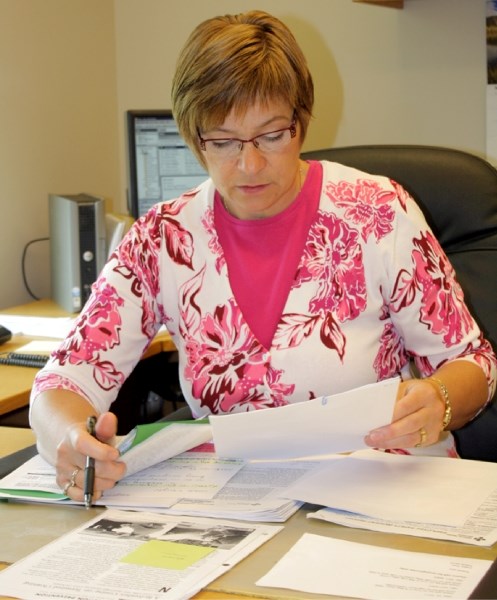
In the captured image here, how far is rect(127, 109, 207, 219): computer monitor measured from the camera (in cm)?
248

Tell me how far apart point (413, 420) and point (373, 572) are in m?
0.29

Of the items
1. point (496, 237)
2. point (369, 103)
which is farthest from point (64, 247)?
point (496, 237)

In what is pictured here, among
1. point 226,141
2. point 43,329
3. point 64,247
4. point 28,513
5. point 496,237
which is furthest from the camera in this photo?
point 64,247

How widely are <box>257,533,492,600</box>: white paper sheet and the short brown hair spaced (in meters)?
0.68

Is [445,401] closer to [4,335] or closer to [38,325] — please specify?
[4,335]

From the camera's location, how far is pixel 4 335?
2045mm

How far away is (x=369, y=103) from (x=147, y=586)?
6.49 feet

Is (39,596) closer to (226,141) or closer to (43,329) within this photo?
(226,141)

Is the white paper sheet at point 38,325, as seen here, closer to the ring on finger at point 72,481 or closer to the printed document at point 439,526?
the ring on finger at point 72,481

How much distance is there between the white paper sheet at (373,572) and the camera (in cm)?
89

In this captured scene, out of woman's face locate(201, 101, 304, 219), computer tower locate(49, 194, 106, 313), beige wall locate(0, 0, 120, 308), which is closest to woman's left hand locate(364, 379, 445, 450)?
woman's face locate(201, 101, 304, 219)

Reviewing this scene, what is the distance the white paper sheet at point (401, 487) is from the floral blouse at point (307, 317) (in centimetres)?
22

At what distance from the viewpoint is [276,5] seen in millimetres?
2730

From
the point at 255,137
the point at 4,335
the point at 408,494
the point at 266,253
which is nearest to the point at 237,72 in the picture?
the point at 255,137
